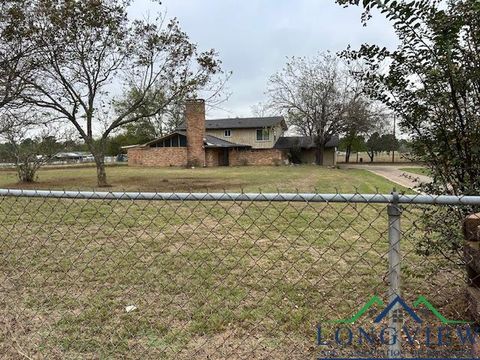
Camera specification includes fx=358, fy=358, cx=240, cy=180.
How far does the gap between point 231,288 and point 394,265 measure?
2.07 m

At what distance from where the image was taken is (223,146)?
32219 millimetres

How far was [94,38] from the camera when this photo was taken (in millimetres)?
12930

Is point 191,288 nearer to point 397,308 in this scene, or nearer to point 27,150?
point 397,308

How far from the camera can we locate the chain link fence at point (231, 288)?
2328 mm

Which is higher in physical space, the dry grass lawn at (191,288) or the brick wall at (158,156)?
the brick wall at (158,156)

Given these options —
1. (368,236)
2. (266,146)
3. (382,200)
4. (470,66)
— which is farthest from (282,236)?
(266,146)

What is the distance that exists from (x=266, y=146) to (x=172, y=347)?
3465 centimetres

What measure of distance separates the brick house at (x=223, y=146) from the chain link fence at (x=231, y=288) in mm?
23481

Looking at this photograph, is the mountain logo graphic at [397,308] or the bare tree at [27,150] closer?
the mountain logo graphic at [397,308]

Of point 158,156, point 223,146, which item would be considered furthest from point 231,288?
point 158,156

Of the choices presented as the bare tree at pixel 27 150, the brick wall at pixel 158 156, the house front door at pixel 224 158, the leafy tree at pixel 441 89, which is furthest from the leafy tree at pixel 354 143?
the leafy tree at pixel 441 89

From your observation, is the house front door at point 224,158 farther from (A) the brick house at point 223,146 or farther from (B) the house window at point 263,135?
(B) the house window at point 263,135

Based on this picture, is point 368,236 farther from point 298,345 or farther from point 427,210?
point 298,345

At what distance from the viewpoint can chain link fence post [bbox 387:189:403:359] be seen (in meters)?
1.59
